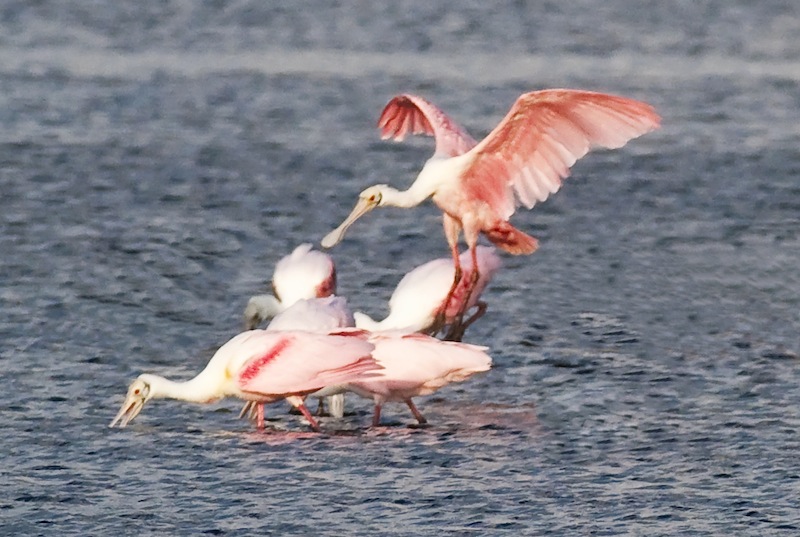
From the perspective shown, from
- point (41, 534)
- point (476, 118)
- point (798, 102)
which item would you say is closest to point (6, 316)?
point (41, 534)

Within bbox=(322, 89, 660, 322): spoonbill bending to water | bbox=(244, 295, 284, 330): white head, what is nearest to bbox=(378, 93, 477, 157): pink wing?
bbox=(322, 89, 660, 322): spoonbill bending to water

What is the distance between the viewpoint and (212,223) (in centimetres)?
1000

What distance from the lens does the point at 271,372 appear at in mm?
6797

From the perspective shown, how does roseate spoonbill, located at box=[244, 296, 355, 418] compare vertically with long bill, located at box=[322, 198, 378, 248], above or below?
below

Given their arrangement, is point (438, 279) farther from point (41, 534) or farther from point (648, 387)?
point (41, 534)

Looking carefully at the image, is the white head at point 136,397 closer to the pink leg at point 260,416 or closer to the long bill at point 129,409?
the long bill at point 129,409

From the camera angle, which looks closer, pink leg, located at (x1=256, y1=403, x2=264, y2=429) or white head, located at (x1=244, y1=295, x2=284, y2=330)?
pink leg, located at (x1=256, y1=403, x2=264, y2=429)

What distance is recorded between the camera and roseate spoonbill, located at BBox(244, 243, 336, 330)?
27.3 feet

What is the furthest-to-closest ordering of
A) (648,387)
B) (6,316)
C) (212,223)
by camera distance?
(212,223)
(6,316)
(648,387)

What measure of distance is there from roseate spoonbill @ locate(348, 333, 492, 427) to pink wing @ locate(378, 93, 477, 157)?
197 cm

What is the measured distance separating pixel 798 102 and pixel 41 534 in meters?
8.29

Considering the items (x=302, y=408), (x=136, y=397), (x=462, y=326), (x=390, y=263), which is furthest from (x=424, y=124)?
(x=136, y=397)

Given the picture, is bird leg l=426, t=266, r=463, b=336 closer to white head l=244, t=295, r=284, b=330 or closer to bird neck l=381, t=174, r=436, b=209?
bird neck l=381, t=174, r=436, b=209

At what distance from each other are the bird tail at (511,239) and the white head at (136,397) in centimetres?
222
